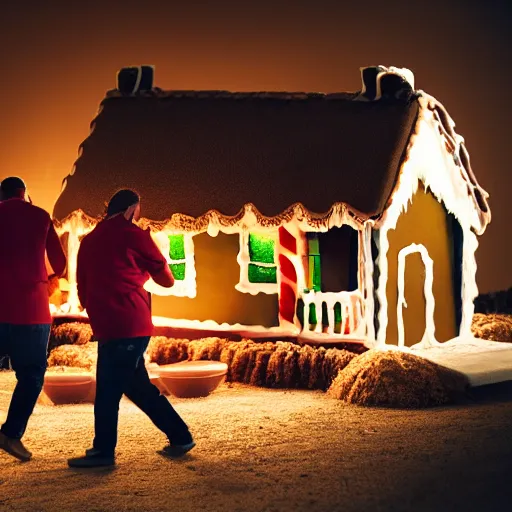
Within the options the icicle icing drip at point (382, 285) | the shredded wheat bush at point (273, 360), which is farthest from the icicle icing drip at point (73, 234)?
the icicle icing drip at point (382, 285)

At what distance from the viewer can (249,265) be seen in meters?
12.5

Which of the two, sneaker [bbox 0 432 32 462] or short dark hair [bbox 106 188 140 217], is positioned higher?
short dark hair [bbox 106 188 140 217]

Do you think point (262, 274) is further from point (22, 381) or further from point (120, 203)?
point (22, 381)

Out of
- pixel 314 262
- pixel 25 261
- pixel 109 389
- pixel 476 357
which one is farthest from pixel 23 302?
pixel 476 357

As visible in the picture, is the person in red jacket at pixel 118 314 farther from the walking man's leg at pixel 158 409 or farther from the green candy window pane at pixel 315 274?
the green candy window pane at pixel 315 274

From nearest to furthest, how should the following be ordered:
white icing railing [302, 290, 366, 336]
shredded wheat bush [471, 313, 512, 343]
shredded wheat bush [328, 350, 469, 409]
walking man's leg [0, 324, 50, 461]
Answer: walking man's leg [0, 324, 50, 461] → shredded wheat bush [328, 350, 469, 409] → white icing railing [302, 290, 366, 336] → shredded wheat bush [471, 313, 512, 343]

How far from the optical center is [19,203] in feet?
24.5

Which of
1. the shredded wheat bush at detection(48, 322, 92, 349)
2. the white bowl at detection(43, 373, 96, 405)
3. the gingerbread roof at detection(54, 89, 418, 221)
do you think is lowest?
the white bowl at detection(43, 373, 96, 405)

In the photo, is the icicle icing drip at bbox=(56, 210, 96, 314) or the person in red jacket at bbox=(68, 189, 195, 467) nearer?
the person in red jacket at bbox=(68, 189, 195, 467)

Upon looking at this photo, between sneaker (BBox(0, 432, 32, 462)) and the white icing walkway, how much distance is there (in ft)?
15.8

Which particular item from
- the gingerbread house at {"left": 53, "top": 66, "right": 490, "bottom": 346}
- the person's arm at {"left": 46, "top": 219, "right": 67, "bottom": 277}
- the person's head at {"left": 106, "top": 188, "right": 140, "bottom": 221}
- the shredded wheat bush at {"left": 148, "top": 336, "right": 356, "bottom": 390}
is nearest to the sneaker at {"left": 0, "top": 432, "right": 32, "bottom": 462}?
the person's arm at {"left": 46, "top": 219, "right": 67, "bottom": 277}

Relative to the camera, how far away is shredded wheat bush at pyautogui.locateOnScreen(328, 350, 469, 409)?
9641 mm

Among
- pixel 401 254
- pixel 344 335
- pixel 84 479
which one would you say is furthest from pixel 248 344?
pixel 84 479

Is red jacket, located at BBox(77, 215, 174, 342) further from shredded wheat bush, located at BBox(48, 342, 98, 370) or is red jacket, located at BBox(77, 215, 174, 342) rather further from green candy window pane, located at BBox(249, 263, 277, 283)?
green candy window pane, located at BBox(249, 263, 277, 283)
